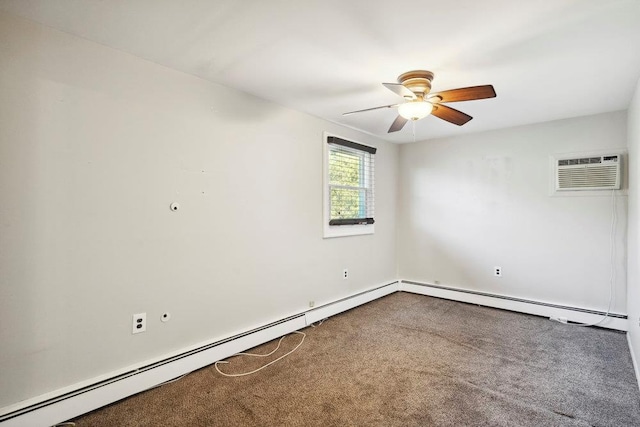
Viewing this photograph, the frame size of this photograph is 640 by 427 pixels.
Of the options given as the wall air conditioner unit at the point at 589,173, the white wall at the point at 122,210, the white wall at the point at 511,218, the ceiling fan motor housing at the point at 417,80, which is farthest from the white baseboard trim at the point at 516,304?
the ceiling fan motor housing at the point at 417,80

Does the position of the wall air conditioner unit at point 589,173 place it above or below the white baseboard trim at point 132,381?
above

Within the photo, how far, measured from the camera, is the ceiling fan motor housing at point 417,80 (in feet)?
7.73

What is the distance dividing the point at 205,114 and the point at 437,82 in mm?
1876

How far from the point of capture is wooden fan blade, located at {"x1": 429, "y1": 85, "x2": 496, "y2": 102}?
6.88ft

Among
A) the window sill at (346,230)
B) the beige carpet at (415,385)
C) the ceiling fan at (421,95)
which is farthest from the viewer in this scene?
the window sill at (346,230)

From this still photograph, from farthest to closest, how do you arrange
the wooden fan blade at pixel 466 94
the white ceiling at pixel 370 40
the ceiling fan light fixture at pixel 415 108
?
1. the ceiling fan light fixture at pixel 415 108
2. the wooden fan blade at pixel 466 94
3. the white ceiling at pixel 370 40

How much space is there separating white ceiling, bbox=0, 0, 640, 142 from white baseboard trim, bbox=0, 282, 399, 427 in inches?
83.0

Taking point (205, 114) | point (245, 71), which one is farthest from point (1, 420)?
point (245, 71)

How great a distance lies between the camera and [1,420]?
1.64 m

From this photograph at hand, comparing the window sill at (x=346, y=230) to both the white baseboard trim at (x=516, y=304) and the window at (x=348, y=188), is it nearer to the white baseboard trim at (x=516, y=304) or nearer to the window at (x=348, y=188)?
the window at (x=348, y=188)

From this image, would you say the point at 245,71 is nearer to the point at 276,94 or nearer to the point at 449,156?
the point at 276,94

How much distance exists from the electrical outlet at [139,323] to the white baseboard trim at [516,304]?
11.9 ft

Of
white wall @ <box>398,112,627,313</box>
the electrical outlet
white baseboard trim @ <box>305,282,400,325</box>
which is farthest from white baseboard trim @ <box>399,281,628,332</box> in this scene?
the electrical outlet

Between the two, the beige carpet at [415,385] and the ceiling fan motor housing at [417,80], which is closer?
the beige carpet at [415,385]
